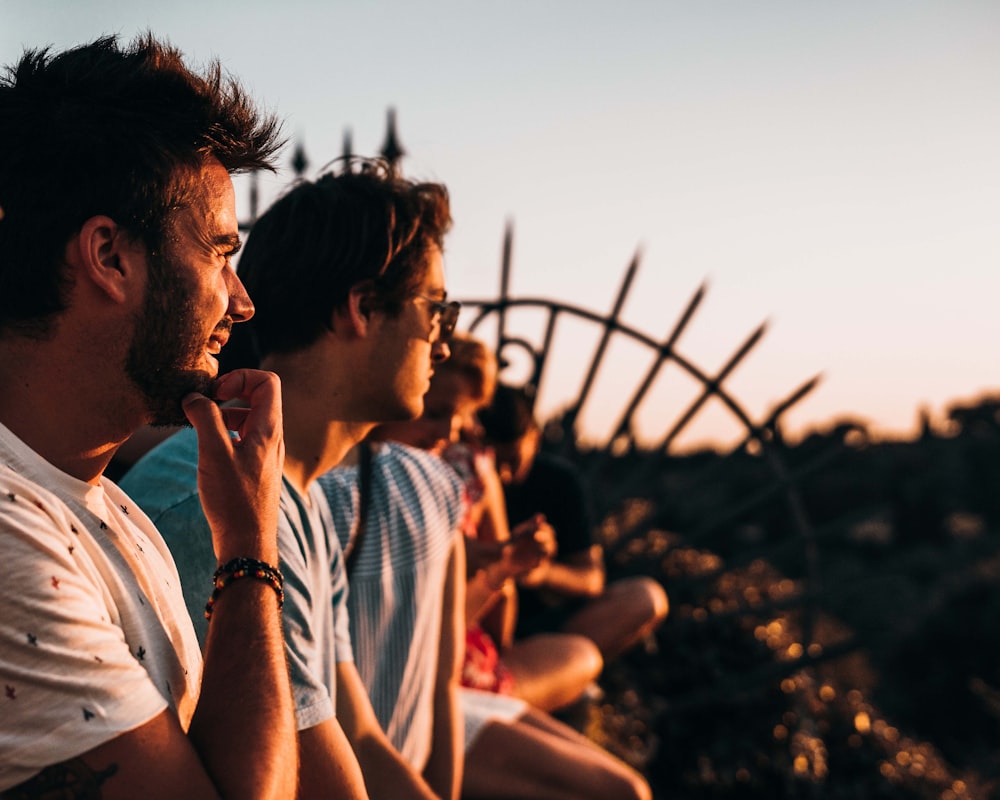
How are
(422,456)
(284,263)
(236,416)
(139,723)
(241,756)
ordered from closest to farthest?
(139,723)
(241,756)
(236,416)
(284,263)
(422,456)

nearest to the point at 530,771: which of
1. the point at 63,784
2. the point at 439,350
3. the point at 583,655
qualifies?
the point at 583,655

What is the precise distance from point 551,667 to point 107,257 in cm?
281

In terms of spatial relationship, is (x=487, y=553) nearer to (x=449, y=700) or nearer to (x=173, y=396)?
(x=449, y=700)

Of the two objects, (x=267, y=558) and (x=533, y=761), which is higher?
(x=267, y=558)

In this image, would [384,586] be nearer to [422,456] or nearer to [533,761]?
[422,456]

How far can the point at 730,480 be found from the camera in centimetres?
1248

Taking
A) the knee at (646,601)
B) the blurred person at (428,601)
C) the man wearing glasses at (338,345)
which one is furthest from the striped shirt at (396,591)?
the knee at (646,601)

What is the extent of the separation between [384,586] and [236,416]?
1050 millimetres

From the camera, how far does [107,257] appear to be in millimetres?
1360

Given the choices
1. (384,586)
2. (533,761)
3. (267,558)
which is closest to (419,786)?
(384,586)

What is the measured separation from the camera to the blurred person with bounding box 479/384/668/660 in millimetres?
4387

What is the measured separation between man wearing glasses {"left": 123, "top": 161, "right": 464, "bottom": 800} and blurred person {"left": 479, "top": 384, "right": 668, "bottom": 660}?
68.0 inches

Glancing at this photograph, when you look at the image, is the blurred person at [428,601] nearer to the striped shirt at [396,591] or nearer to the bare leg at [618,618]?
the striped shirt at [396,591]

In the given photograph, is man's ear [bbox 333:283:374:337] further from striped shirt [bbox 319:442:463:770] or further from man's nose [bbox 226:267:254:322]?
man's nose [bbox 226:267:254:322]
